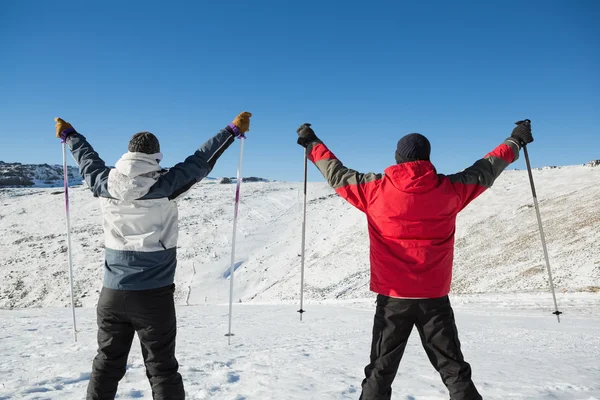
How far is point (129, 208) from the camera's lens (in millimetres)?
3096

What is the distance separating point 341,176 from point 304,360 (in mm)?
3286

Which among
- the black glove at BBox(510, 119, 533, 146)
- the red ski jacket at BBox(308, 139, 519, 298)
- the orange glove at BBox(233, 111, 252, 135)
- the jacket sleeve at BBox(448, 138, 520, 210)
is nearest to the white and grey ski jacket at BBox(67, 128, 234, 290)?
the orange glove at BBox(233, 111, 252, 135)

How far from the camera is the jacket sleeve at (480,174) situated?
3221mm

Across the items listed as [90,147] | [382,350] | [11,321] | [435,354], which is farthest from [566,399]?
[11,321]

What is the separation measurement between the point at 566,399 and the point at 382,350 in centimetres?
236

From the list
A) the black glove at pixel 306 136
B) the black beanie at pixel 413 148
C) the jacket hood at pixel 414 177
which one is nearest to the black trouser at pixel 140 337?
the black glove at pixel 306 136

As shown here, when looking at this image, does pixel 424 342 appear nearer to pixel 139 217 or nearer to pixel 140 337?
pixel 140 337

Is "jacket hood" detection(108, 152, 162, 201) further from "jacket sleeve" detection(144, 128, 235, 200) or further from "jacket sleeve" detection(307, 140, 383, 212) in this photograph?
"jacket sleeve" detection(307, 140, 383, 212)

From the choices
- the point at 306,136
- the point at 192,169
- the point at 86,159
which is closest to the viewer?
the point at 192,169

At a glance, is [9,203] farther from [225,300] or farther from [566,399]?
[566,399]

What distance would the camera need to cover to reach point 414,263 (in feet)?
10.1

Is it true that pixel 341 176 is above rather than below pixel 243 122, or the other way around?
below

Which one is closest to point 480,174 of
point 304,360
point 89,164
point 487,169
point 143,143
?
point 487,169

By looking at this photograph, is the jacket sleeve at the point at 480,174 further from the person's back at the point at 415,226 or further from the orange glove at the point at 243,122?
the orange glove at the point at 243,122
